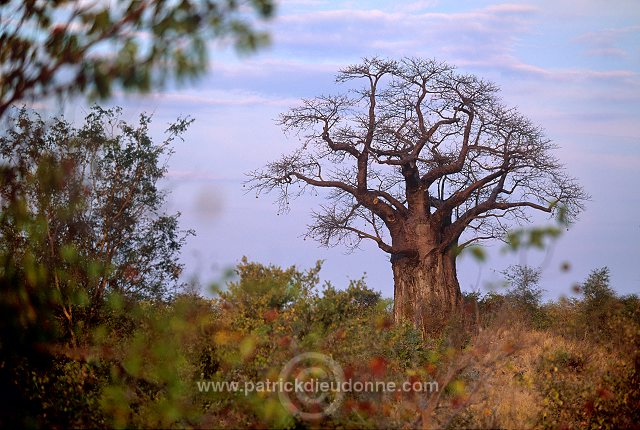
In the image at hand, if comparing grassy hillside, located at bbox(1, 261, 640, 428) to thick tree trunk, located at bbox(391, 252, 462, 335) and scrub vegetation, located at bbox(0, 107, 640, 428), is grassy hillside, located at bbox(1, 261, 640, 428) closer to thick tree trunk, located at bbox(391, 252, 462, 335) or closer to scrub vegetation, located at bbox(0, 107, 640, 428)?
scrub vegetation, located at bbox(0, 107, 640, 428)

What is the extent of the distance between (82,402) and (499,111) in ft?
42.7

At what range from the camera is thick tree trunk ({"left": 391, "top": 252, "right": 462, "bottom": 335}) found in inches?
690

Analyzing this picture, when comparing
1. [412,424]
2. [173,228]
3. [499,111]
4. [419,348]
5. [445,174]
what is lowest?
[412,424]

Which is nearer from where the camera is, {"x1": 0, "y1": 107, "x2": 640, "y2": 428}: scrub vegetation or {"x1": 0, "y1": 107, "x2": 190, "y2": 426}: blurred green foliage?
{"x1": 0, "y1": 107, "x2": 640, "y2": 428}: scrub vegetation

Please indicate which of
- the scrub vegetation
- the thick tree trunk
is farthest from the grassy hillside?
the thick tree trunk

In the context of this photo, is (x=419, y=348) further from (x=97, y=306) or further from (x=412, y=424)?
(x=412, y=424)

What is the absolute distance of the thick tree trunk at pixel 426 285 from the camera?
1752 centimetres

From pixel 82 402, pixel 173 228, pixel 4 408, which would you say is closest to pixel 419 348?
pixel 173 228

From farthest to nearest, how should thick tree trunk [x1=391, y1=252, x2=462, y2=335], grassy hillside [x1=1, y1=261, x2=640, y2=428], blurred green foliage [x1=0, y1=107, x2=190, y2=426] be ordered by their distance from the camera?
thick tree trunk [x1=391, y1=252, x2=462, y2=335] → blurred green foliage [x1=0, y1=107, x2=190, y2=426] → grassy hillside [x1=1, y1=261, x2=640, y2=428]

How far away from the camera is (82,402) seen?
266 inches

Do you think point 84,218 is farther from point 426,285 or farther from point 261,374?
point 426,285

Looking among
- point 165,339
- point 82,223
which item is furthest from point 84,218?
point 165,339

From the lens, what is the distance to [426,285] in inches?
694

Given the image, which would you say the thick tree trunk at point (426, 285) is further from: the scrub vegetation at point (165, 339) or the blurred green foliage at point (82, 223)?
the blurred green foliage at point (82, 223)
